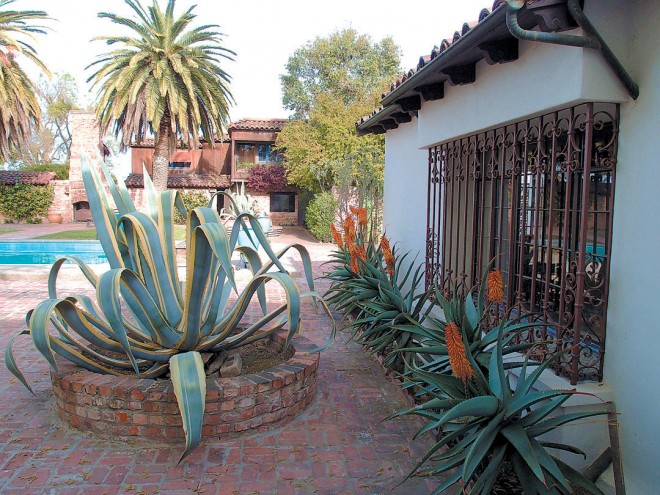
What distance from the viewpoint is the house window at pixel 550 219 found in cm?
315

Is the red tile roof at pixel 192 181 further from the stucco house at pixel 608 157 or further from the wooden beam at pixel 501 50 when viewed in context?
the wooden beam at pixel 501 50

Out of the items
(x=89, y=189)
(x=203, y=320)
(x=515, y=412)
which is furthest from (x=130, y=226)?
(x=515, y=412)

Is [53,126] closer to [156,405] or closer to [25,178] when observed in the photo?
[25,178]

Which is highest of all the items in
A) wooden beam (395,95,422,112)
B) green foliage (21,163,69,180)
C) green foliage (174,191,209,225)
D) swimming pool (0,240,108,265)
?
green foliage (21,163,69,180)

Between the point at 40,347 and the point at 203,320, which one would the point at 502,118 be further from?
the point at 40,347

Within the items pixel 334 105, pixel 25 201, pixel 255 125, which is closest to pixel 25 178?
pixel 25 201

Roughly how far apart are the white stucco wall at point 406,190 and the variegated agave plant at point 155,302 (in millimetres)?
3051

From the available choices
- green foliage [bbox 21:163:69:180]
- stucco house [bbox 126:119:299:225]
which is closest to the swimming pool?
stucco house [bbox 126:119:299:225]

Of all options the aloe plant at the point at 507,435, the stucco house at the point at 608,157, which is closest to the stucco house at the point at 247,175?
the stucco house at the point at 608,157

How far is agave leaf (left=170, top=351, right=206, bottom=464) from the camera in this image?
3.03 m

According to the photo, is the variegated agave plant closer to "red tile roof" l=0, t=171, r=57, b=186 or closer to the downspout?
the downspout

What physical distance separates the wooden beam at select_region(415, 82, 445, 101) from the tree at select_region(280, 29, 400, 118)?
2123cm

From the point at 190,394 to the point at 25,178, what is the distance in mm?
29767

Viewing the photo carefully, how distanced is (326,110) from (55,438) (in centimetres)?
1962
